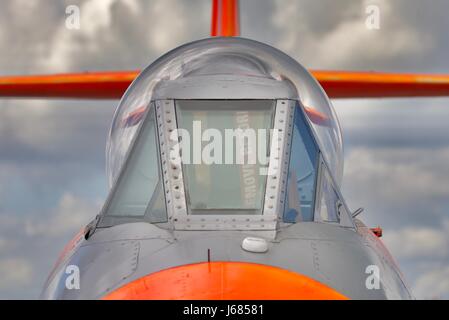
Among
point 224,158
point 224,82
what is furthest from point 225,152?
point 224,82

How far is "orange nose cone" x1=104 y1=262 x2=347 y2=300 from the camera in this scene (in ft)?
16.5

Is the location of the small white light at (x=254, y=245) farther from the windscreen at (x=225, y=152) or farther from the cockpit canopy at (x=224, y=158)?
the windscreen at (x=225, y=152)

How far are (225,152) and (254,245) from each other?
130 cm

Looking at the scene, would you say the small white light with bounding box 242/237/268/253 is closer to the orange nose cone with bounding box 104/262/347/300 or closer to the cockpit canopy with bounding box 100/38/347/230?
the orange nose cone with bounding box 104/262/347/300

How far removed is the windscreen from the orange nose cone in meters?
1.00

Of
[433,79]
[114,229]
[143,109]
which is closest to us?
[114,229]

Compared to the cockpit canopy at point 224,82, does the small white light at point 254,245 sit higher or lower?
lower

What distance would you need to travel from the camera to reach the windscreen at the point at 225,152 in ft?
21.0

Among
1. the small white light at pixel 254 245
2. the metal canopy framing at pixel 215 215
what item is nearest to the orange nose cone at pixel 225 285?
the small white light at pixel 254 245

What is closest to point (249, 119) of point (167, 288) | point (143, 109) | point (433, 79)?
point (143, 109)

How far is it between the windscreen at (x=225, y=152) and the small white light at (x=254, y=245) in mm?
654
